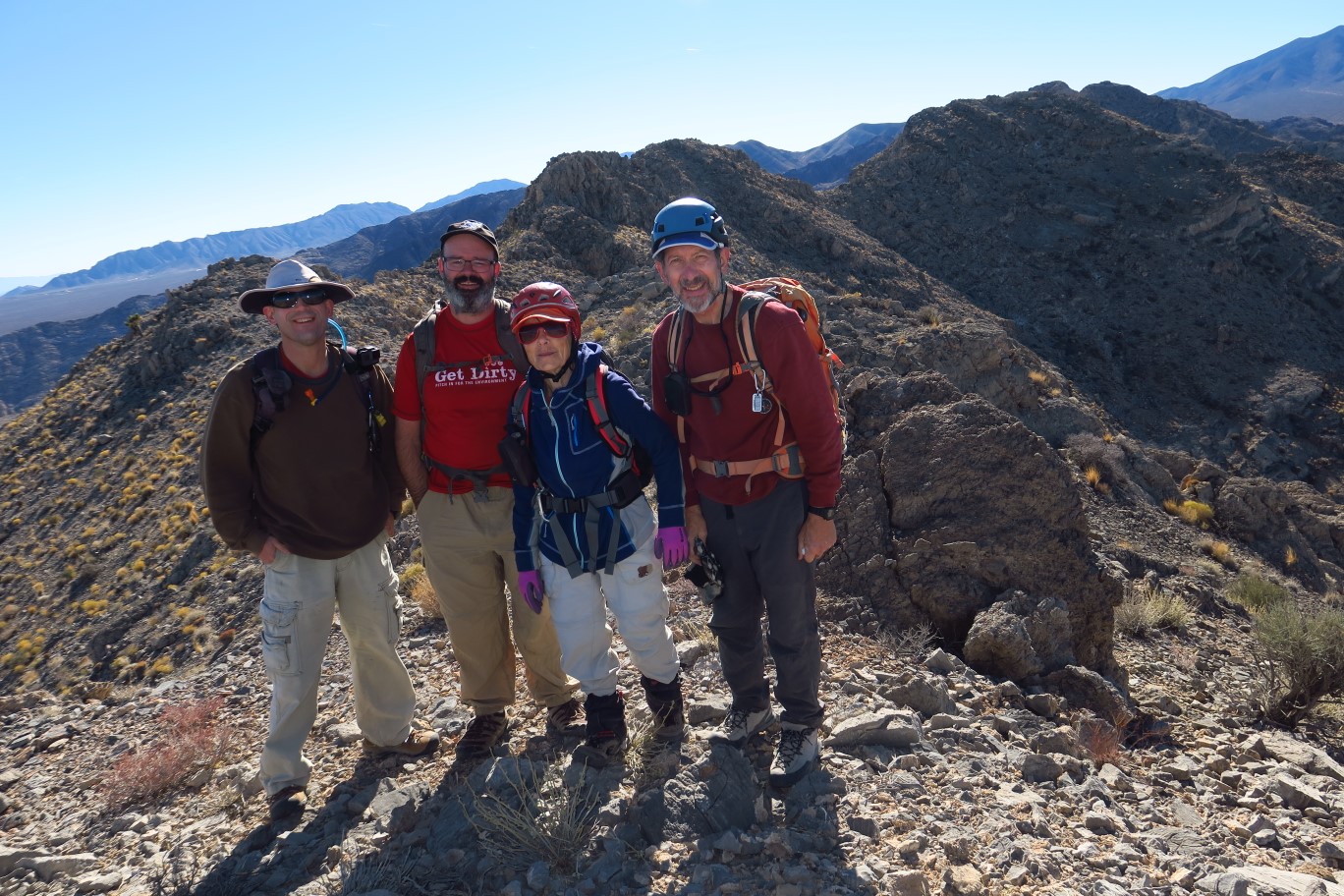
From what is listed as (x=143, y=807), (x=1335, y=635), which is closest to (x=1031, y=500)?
(x=1335, y=635)

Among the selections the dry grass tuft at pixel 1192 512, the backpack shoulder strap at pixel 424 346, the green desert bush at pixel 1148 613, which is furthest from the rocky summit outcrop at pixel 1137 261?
the backpack shoulder strap at pixel 424 346

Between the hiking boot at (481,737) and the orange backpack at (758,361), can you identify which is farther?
the hiking boot at (481,737)

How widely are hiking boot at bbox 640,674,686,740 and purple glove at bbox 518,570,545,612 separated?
665 mm

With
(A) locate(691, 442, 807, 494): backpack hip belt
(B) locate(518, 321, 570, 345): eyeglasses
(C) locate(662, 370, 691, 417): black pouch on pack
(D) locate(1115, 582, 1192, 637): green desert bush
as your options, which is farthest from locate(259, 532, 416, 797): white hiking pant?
(D) locate(1115, 582, 1192, 637): green desert bush

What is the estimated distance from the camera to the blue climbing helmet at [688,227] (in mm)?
3123

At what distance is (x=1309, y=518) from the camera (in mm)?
11625

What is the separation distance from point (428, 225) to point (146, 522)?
515 feet

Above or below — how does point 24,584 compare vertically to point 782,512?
below

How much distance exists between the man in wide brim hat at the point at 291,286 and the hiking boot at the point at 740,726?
104 inches

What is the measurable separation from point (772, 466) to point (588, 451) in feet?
2.53

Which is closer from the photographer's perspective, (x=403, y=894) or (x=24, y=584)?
(x=403, y=894)

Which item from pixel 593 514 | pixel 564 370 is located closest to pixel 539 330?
pixel 564 370

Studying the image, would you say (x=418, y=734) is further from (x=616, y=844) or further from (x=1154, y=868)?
(x=1154, y=868)

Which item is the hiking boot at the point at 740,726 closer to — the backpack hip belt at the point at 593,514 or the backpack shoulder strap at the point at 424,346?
the backpack hip belt at the point at 593,514
